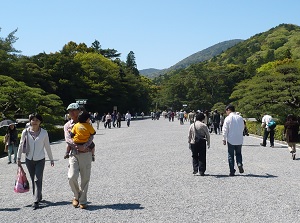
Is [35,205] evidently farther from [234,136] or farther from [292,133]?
[292,133]

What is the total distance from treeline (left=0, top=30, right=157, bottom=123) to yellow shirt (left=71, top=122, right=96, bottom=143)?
1492cm

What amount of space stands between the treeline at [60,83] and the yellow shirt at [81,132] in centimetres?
1492

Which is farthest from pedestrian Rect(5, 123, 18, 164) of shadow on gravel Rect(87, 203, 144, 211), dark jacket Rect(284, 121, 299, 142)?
dark jacket Rect(284, 121, 299, 142)

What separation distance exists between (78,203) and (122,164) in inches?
211

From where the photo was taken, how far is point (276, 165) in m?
11.1

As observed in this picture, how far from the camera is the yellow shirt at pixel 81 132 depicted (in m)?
6.24

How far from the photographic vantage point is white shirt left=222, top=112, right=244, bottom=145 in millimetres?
9492

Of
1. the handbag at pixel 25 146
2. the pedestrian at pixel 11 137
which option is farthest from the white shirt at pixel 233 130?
the pedestrian at pixel 11 137

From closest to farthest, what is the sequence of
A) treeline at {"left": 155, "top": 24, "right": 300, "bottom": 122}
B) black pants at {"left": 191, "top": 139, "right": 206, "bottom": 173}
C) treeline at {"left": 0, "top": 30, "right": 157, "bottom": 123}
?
black pants at {"left": 191, "top": 139, "right": 206, "bottom": 173} < treeline at {"left": 0, "top": 30, "right": 157, "bottom": 123} < treeline at {"left": 155, "top": 24, "right": 300, "bottom": 122}

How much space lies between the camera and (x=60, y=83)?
5078 centimetres

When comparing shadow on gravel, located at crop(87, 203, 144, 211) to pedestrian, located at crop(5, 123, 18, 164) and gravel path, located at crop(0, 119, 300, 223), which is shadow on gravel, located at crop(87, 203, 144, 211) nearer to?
gravel path, located at crop(0, 119, 300, 223)

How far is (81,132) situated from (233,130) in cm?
466

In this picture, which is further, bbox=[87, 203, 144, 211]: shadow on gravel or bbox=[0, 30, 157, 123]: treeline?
bbox=[0, 30, 157, 123]: treeline

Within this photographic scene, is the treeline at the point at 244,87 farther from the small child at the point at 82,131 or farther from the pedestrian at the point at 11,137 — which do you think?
the small child at the point at 82,131
